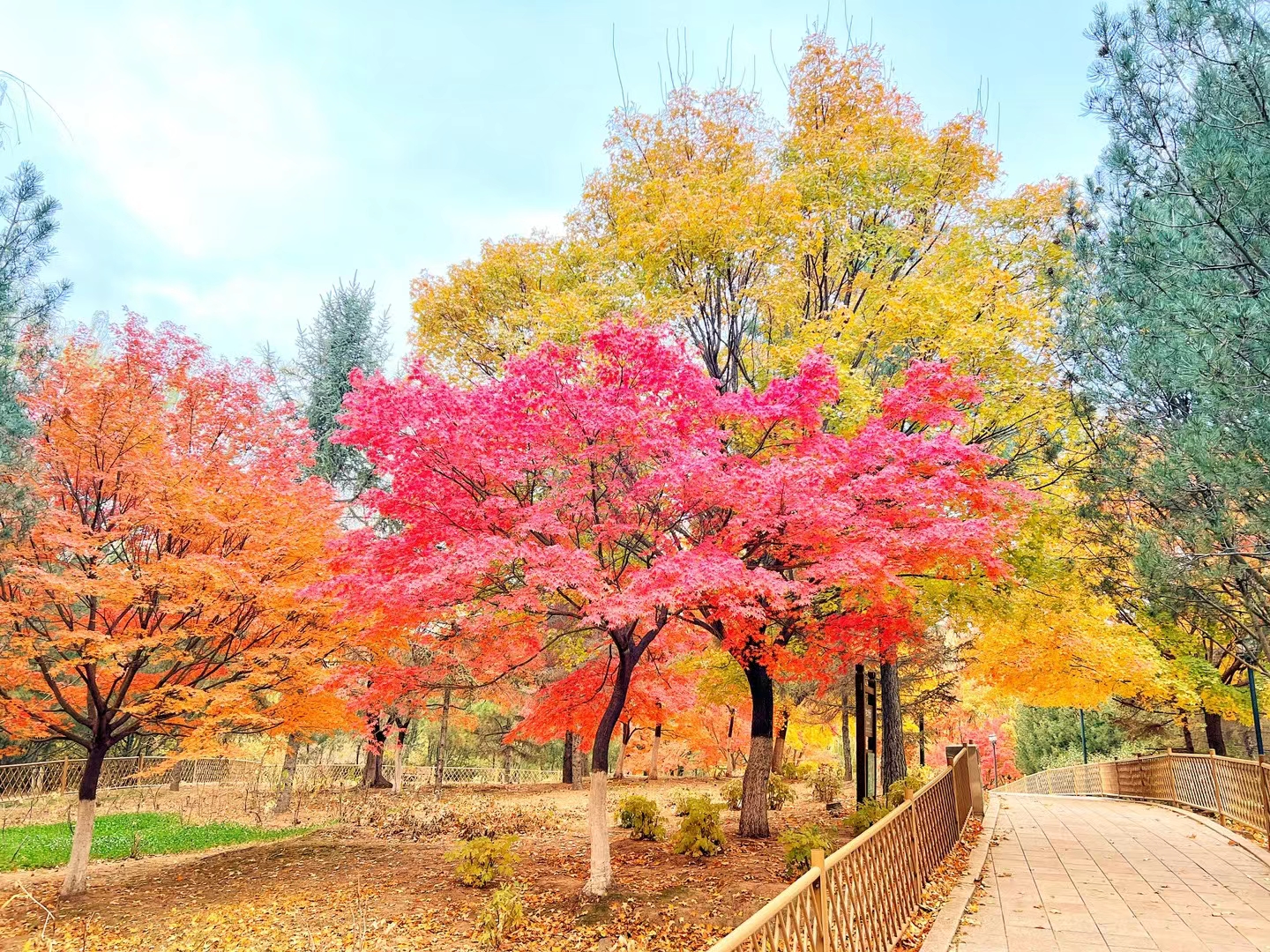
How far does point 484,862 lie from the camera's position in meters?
9.47

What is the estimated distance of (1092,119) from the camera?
6.66 metres

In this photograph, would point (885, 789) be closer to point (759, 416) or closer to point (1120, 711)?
point (759, 416)

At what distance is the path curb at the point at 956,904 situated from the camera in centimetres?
596

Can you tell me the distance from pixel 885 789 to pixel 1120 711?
1782cm

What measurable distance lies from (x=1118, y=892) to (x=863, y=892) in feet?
15.1

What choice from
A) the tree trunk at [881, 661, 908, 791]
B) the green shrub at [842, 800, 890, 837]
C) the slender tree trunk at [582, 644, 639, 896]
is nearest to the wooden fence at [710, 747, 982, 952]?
the green shrub at [842, 800, 890, 837]

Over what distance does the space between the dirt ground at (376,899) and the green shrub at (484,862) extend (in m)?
0.19

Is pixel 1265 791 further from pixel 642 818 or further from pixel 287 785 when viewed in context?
pixel 287 785

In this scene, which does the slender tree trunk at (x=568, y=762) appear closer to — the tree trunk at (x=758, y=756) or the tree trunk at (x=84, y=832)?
the tree trunk at (x=758, y=756)

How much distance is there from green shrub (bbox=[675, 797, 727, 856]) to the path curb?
128 inches

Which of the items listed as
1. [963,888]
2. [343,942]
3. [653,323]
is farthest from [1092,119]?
[343,942]

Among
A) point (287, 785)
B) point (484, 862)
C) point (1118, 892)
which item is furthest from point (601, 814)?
point (287, 785)

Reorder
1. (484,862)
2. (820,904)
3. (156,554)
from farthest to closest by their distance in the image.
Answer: (156,554) → (484,862) → (820,904)

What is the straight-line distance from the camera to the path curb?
5.96 meters
